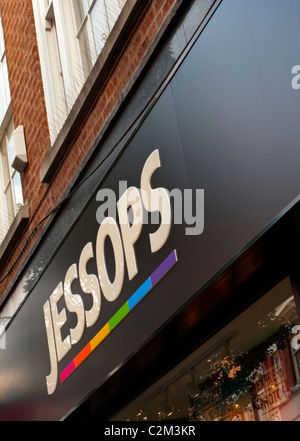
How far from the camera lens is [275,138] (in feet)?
13.1

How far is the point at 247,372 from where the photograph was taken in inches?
185

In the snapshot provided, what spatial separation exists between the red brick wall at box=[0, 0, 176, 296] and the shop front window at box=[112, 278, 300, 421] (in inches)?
94.6

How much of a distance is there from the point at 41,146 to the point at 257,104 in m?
4.57

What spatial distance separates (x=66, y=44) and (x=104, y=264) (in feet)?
9.82

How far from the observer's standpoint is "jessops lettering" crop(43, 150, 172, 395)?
530cm

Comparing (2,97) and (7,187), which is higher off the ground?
(2,97)

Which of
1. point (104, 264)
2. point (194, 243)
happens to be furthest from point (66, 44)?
point (194, 243)

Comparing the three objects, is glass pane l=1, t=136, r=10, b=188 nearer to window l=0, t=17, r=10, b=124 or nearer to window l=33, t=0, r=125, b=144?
window l=0, t=17, r=10, b=124

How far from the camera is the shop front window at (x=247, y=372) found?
435 centimetres

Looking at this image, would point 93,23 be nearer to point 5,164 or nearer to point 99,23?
point 99,23

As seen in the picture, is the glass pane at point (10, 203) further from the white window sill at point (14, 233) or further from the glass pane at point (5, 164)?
the white window sill at point (14, 233)

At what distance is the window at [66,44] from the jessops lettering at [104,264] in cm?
200

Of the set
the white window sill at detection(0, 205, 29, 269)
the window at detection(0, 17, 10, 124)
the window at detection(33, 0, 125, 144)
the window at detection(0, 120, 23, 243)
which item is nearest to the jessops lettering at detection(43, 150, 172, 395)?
the white window sill at detection(0, 205, 29, 269)
